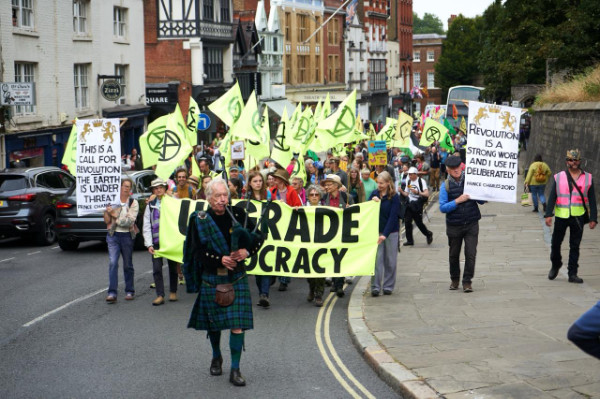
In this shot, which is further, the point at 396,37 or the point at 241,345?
the point at 396,37

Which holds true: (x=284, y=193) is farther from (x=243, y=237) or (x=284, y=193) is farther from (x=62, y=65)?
(x=62, y=65)

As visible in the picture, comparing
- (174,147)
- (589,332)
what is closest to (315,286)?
(174,147)

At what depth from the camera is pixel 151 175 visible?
18797 millimetres

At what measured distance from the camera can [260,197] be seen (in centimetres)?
1241

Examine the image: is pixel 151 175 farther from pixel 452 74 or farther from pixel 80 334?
pixel 452 74

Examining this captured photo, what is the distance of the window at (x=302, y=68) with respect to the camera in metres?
70.1

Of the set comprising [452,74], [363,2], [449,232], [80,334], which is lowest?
[80,334]

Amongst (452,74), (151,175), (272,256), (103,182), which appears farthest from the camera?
(452,74)

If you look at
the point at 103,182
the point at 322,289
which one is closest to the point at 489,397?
the point at 322,289

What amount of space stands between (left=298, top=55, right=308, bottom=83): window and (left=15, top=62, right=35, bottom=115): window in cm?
4158

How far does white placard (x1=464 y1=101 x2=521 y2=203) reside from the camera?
1145 cm

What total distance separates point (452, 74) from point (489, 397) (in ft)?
307

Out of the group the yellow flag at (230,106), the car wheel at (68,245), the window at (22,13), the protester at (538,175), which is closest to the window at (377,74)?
the window at (22,13)

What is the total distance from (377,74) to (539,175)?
71.3m
